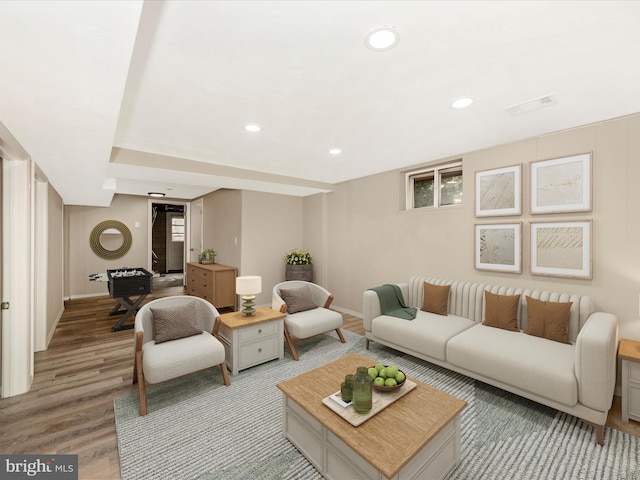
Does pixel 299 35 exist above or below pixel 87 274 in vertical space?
above

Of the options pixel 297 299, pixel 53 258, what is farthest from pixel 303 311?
pixel 53 258

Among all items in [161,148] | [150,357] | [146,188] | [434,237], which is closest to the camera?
[150,357]

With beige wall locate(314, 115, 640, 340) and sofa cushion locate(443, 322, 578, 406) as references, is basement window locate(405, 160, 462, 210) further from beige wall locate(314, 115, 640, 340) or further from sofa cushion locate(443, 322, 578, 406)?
sofa cushion locate(443, 322, 578, 406)

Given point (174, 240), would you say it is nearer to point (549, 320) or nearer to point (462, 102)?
point (462, 102)

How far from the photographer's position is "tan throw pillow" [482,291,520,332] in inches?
113

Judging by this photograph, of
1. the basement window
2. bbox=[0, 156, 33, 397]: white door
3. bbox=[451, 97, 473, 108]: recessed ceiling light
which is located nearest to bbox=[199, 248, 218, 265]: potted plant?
bbox=[0, 156, 33, 397]: white door

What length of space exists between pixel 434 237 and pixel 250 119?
9.21ft

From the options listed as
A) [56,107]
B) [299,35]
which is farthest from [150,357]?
[299,35]

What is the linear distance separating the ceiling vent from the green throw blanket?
229 cm

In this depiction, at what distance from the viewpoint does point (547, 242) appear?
2.92 metres

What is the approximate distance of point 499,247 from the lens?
3.26 m

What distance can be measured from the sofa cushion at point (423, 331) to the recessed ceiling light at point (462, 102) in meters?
2.16

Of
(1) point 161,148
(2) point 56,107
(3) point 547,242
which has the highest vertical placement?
(1) point 161,148

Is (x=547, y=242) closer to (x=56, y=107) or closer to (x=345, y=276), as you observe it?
(x=345, y=276)
